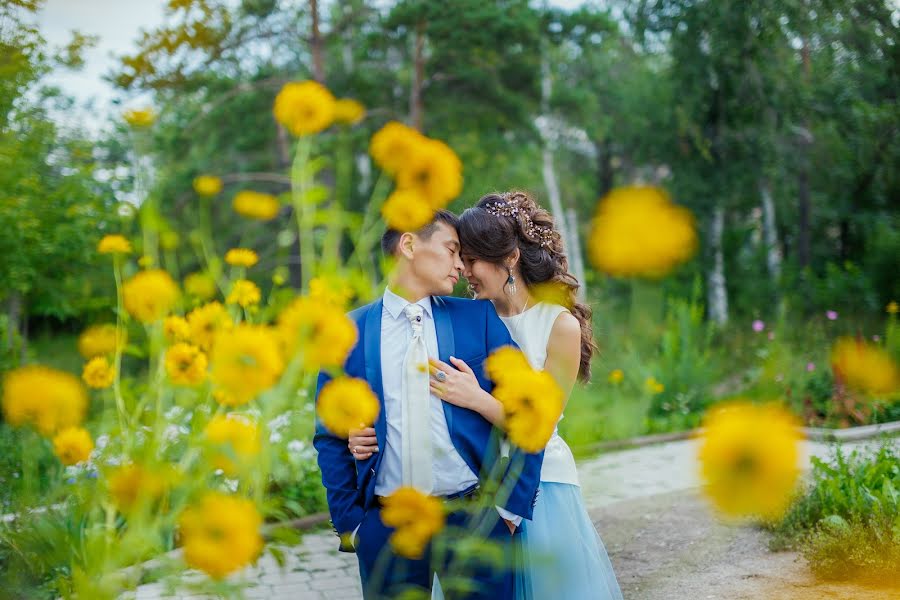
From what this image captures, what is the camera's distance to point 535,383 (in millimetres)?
1333

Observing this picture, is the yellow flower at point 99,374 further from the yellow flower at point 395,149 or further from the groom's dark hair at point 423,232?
the yellow flower at point 395,149

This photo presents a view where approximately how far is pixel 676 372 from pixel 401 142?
290 inches

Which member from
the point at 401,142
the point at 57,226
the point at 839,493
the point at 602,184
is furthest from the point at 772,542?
the point at 602,184

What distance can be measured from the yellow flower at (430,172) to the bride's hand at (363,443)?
1.02m

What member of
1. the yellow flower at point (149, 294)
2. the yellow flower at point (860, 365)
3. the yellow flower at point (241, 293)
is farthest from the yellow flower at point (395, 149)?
the yellow flower at point (860, 365)

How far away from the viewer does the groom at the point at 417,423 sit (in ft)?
6.82

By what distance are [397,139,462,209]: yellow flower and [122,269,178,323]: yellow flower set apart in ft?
1.32

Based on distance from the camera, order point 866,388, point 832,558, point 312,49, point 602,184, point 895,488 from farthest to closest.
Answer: point 602,184 < point 312,49 < point 866,388 < point 895,488 < point 832,558

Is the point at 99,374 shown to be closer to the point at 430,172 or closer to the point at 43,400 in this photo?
the point at 43,400

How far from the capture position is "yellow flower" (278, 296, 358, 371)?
1.04 meters

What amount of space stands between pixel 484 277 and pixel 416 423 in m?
0.67

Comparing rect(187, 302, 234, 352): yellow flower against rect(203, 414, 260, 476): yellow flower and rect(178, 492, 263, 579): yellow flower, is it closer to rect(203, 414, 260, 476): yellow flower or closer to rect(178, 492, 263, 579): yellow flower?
rect(203, 414, 260, 476): yellow flower

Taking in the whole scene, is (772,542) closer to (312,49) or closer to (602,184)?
(312,49)

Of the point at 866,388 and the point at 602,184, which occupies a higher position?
the point at 602,184
